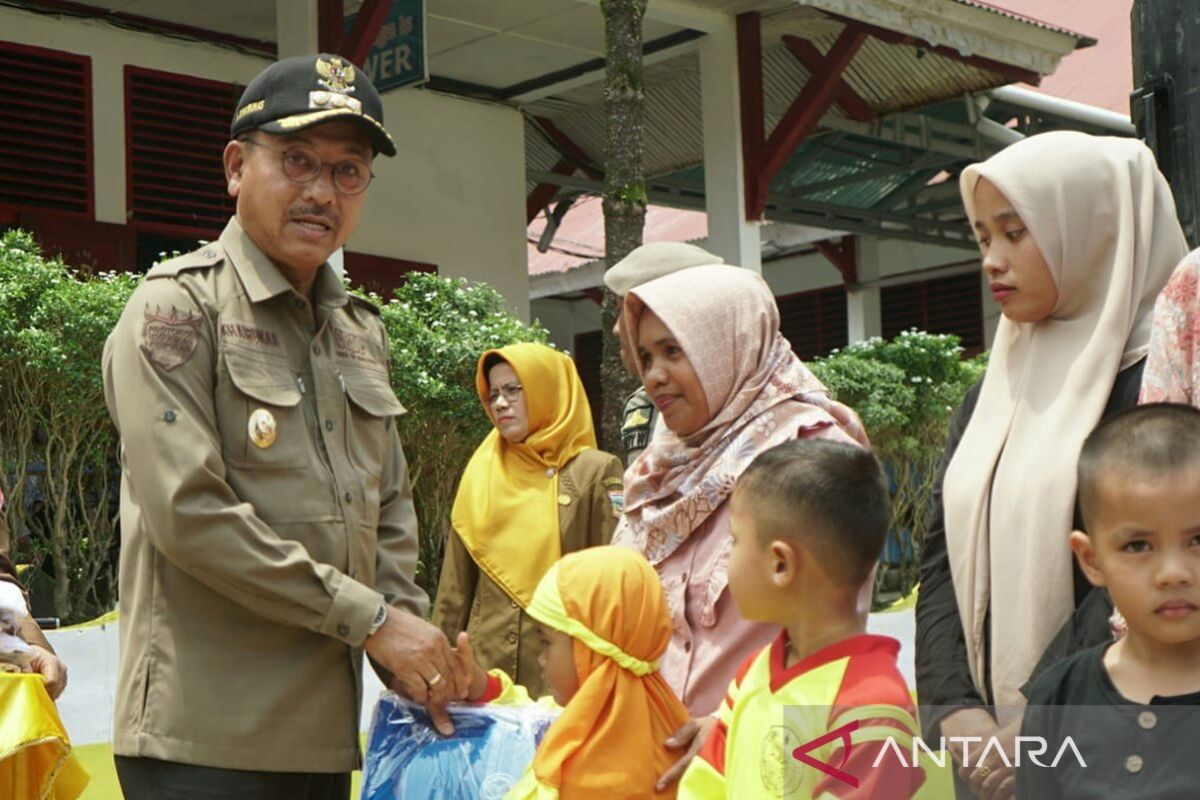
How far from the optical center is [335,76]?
2.77m

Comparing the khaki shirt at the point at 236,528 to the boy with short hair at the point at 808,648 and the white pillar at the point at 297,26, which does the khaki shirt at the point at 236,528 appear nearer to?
the boy with short hair at the point at 808,648

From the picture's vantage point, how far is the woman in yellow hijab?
16.6ft

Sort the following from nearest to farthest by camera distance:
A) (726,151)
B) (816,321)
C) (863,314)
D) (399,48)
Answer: (399,48) < (726,151) < (863,314) < (816,321)

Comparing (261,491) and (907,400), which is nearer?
(261,491)

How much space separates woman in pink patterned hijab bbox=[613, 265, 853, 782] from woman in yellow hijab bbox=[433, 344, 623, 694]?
202 cm

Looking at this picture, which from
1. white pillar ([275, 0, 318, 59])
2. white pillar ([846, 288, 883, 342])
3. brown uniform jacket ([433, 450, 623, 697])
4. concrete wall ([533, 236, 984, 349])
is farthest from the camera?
concrete wall ([533, 236, 984, 349])

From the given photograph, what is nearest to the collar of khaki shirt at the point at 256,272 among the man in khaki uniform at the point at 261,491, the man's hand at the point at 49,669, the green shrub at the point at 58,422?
the man in khaki uniform at the point at 261,491

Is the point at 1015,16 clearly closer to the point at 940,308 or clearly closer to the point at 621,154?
the point at 621,154

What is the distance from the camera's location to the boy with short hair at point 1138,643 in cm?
211

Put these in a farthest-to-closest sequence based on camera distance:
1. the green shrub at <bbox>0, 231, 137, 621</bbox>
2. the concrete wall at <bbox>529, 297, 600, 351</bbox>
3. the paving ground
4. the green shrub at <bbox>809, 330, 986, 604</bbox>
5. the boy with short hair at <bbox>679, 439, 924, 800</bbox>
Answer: the concrete wall at <bbox>529, 297, 600, 351</bbox> → the green shrub at <bbox>809, 330, 986, 604</bbox> → the green shrub at <bbox>0, 231, 137, 621</bbox> → the paving ground → the boy with short hair at <bbox>679, 439, 924, 800</bbox>

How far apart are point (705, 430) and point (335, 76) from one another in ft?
3.03

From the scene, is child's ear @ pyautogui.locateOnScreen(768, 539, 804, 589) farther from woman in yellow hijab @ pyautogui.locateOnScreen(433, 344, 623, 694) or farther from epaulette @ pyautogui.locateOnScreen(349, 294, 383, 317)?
woman in yellow hijab @ pyautogui.locateOnScreen(433, 344, 623, 694)

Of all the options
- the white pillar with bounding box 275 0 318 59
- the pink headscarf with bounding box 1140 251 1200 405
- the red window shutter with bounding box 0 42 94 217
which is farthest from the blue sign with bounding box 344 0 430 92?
the pink headscarf with bounding box 1140 251 1200 405

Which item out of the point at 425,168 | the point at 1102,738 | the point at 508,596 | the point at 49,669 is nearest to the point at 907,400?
the point at 425,168
